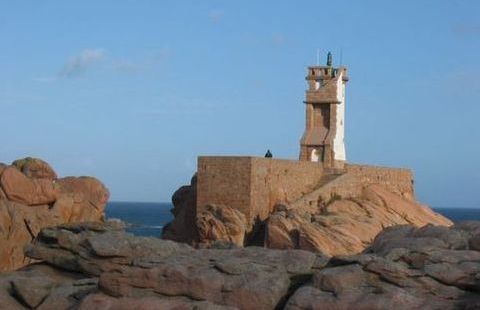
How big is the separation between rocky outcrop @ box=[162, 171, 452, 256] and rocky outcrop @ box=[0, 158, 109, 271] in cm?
424

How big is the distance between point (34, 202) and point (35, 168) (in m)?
4.56

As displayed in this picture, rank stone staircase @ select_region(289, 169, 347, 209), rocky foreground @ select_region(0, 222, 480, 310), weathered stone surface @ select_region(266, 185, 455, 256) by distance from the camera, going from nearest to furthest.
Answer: rocky foreground @ select_region(0, 222, 480, 310), weathered stone surface @ select_region(266, 185, 455, 256), stone staircase @ select_region(289, 169, 347, 209)

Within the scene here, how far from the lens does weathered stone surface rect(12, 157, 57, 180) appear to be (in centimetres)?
4775

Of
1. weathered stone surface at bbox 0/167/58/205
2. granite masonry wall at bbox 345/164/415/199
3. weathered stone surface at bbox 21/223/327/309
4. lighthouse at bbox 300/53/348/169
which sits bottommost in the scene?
weathered stone surface at bbox 21/223/327/309

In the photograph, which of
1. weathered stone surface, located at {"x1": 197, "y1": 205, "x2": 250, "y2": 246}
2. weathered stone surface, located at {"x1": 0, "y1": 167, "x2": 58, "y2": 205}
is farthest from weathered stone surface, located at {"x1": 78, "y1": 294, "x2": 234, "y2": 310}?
weathered stone surface, located at {"x1": 0, "y1": 167, "x2": 58, "y2": 205}

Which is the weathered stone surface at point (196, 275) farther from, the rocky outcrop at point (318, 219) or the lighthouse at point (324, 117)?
the lighthouse at point (324, 117)

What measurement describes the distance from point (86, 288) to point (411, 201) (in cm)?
3153

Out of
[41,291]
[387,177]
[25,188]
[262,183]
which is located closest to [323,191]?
[262,183]

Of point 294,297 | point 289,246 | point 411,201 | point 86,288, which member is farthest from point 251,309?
point 411,201

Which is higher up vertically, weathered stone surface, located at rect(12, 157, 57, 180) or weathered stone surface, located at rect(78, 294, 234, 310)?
weathered stone surface, located at rect(12, 157, 57, 180)

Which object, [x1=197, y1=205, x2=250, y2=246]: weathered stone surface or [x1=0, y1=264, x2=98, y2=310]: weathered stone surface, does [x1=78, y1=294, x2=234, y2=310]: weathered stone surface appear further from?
[x1=197, y1=205, x2=250, y2=246]: weathered stone surface

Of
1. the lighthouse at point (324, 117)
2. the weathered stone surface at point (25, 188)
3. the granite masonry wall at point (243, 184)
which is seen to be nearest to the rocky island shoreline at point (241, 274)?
the granite masonry wall at point (243, 184)

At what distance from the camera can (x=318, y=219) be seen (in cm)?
4266

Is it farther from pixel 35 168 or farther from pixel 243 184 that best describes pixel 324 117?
pixel 35 168
